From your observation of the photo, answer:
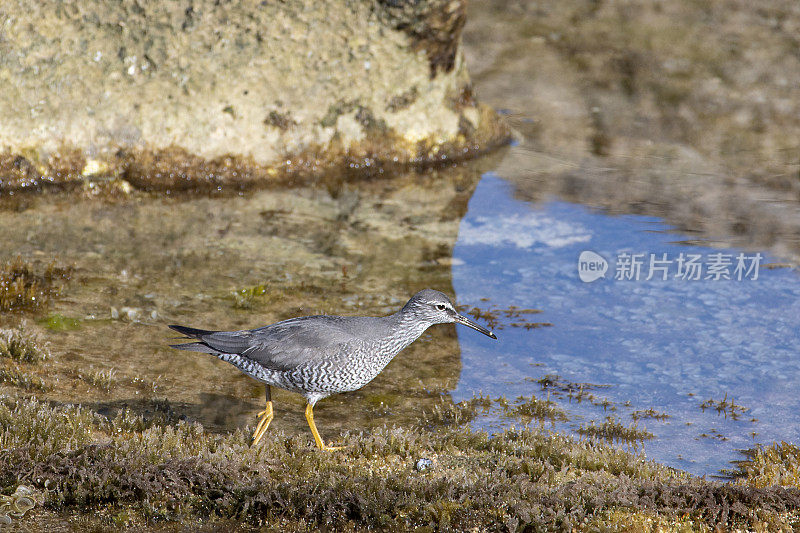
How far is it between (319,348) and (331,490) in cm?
134

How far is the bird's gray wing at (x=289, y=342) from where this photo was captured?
7664 millimetres

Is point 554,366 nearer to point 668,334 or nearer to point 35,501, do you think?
point 668,334

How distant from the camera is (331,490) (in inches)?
270

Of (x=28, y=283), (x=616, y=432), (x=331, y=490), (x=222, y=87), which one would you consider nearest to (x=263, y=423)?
(x=331, y=490)

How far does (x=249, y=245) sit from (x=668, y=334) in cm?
577

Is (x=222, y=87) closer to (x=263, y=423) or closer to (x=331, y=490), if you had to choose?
(x=263, y=423)

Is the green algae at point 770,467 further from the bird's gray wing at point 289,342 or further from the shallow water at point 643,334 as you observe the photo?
the bird's gray wing at point 289,342

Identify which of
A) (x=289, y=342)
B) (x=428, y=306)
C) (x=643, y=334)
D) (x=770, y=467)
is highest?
(x=428, y=306)

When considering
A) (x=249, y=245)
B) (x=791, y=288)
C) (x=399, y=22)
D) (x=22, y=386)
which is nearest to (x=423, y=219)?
(x=249, y=245)

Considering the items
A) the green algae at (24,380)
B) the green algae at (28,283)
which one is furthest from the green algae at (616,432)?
the green algae at (28,283)

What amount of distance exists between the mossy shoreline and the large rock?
24.3ft

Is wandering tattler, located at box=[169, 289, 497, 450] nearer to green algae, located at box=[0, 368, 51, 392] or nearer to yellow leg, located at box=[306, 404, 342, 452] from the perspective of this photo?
yellow leg, located at box=[306, 404, 342, 452]

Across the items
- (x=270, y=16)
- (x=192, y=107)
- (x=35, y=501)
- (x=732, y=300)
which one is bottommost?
(x=35, y=501)

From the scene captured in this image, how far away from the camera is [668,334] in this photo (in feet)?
33.6
